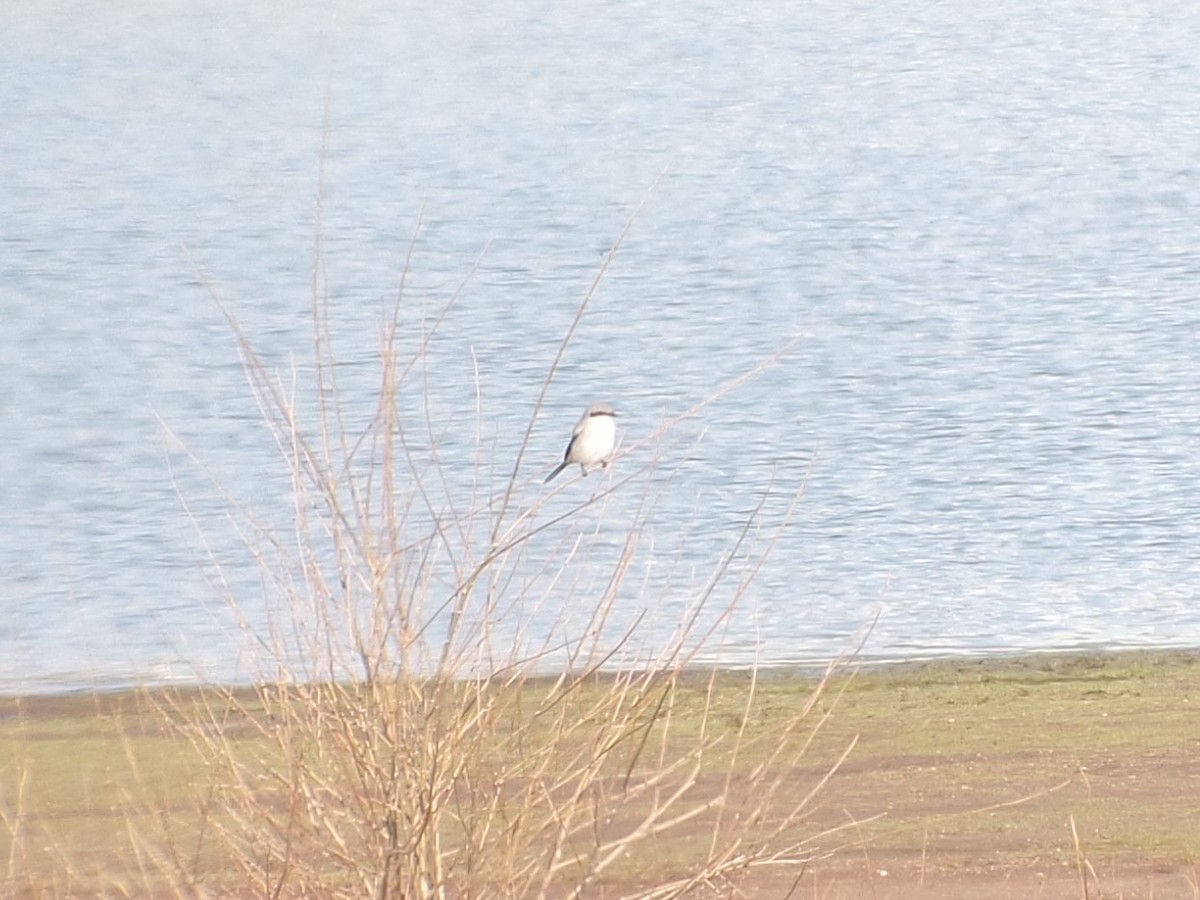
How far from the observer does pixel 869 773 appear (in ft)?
25.5

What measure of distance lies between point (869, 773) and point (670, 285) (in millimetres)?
9710

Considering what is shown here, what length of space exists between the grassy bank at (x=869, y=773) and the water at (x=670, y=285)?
48cm

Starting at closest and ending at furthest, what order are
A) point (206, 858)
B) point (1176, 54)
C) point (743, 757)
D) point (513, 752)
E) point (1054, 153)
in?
point (513, 752)
point (206, 858)
point (743, 757)
point (1054, 153)
point (1176, 54)

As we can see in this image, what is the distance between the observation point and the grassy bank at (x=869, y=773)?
657 cm

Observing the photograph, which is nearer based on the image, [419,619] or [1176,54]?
[419,619]

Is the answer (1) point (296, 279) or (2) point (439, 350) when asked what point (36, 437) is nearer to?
(2) point (439, 350)

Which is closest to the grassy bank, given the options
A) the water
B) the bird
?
the water

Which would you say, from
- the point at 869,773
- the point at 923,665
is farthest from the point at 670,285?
the point at 869,773

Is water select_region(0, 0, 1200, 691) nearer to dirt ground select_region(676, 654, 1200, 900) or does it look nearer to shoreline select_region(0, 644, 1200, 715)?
shoreline select_region(0, 644, 1200, 715)

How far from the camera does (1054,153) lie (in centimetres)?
2270

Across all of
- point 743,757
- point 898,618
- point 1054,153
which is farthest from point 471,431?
point 1054,153

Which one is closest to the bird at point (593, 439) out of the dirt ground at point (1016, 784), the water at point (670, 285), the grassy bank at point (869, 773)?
the water at point (670, 285)

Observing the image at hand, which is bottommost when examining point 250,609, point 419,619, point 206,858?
point 250,609

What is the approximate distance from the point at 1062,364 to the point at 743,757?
7.41 meters
